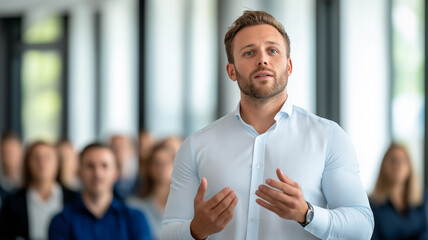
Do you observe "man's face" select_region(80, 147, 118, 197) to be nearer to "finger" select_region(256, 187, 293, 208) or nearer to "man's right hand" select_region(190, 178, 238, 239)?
"man's right hand" select_region(190, 178, 238, 239)

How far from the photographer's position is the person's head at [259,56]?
154cm

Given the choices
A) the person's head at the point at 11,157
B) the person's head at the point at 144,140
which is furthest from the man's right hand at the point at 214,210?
the person's head at the point at 11,157

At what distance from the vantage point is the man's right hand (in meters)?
1.42

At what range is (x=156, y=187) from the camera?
13.5 feet

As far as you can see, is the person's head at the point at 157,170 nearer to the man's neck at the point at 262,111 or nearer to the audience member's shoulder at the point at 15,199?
the audience member's shoulder at the point at 15,199

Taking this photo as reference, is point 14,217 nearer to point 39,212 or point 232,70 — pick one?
point 39,212

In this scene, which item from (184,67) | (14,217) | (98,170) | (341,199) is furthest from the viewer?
(184,67)

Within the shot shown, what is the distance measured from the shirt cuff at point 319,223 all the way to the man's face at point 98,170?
192 centimetres

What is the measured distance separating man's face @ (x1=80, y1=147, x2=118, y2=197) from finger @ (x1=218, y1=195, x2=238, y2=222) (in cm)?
184

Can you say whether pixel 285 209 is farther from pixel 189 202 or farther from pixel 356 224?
pixel 189 202

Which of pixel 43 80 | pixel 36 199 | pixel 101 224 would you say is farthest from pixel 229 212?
pixel 43 80

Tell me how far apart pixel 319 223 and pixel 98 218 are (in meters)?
1.87

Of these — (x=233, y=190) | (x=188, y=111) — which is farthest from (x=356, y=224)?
(x=188, y=111)

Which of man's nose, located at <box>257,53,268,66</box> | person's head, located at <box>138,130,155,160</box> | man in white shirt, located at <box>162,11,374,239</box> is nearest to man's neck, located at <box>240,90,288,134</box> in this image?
man in white shirt, located at <box>162,11,374,239</box>
